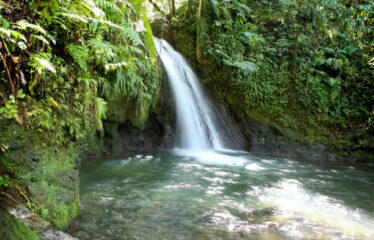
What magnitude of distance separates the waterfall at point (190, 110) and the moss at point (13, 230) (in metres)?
6.44

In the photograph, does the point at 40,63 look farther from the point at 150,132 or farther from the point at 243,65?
the point at 243,65

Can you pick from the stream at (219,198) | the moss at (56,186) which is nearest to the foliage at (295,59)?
the stream at (219,198)

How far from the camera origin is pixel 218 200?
4238 millimetres

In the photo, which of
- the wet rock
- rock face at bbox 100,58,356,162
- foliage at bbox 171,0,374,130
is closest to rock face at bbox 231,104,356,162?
rock face at bbox 100,58,356,162

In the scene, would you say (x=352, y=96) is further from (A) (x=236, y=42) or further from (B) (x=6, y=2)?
(B) (x=6, y=2)

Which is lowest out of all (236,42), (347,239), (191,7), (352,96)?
(347,239)

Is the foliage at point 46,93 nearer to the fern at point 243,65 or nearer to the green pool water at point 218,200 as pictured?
the green pool water at point 218,200

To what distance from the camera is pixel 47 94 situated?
282cm

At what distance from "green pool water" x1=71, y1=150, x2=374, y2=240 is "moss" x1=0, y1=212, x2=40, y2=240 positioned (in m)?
0.99

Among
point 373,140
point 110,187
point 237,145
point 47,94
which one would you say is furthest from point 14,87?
→ point 373,140

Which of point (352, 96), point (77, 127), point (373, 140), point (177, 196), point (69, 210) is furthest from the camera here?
point (352, 96)

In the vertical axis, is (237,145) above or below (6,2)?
below

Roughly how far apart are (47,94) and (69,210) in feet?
4.18

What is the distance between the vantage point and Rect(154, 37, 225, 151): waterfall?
844 centimetres
